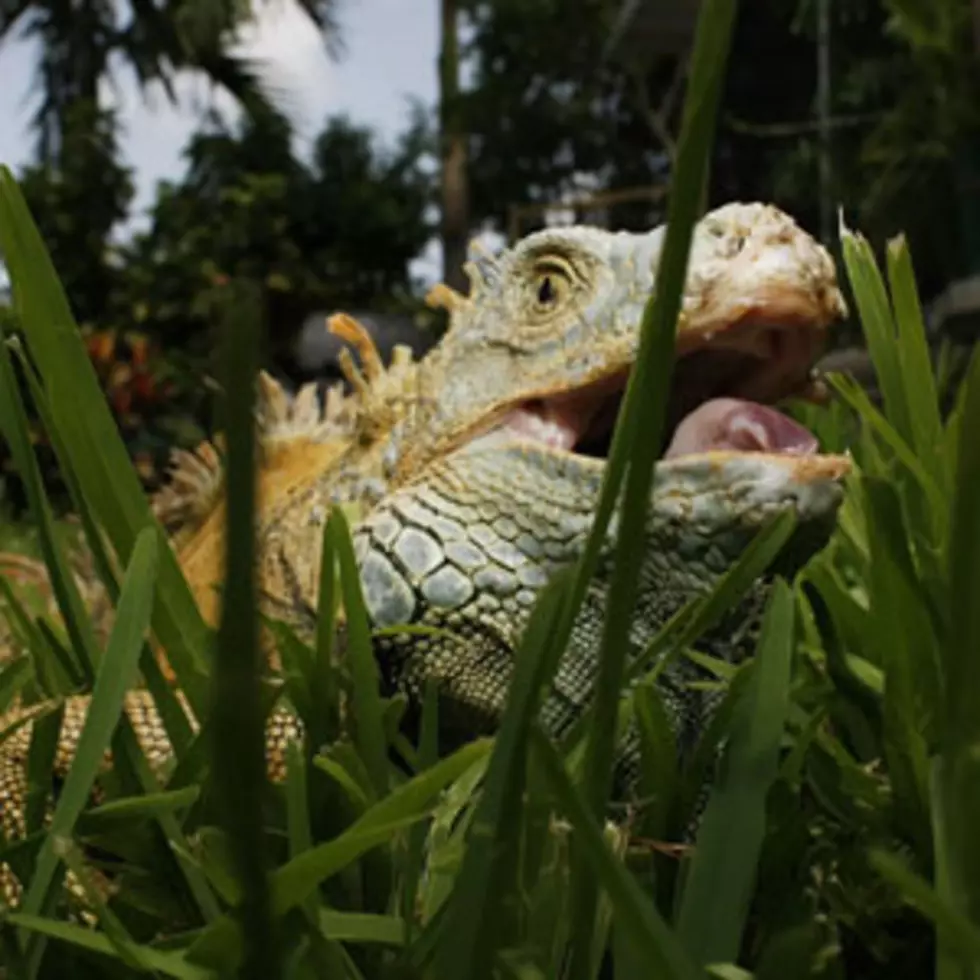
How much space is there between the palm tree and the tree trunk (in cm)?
75

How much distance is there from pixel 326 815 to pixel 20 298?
13 cm

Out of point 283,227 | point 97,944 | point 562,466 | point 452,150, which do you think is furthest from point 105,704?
point 452,150

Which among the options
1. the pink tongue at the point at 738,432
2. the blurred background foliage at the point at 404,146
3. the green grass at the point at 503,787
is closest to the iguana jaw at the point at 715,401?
the pink tongue at the point at 738,432

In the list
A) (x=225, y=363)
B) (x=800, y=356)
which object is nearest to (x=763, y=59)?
(x=800, y=356)

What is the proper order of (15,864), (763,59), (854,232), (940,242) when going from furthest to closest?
(763,59)
(940,242)
(854,232)
(15,864)

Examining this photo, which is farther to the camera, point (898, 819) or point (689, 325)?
point (689, 325)

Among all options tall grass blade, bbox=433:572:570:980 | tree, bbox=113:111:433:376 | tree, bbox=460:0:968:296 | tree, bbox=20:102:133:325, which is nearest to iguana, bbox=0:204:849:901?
tall grass blade, bbox=433:572:570:980

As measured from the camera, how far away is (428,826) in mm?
333

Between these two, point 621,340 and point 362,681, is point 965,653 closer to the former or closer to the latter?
point 362,681

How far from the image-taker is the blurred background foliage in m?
5.42

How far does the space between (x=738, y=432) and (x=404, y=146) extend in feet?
31.3

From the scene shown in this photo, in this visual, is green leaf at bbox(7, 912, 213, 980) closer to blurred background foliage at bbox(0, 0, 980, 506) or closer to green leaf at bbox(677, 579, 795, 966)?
green leaf at bbox(677, 579, 795, 966)

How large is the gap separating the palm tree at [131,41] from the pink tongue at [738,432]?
8.63 metres

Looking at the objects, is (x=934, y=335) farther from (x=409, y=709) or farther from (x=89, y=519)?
(x=89, y=519)
